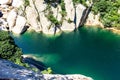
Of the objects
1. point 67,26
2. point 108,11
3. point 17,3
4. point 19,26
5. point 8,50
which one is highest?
point 17,3

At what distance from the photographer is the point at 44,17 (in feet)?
199

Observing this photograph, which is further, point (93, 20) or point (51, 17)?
point (93, 20)

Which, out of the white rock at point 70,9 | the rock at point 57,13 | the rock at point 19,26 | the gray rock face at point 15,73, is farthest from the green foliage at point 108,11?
the gray rock face at point 15,73

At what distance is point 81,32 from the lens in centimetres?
5866

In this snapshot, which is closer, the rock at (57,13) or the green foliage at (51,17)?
the green foliage at (51,17)

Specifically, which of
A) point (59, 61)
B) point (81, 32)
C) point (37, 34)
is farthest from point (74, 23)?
point (59, 61)

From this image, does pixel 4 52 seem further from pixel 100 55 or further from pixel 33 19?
pixel 33 19

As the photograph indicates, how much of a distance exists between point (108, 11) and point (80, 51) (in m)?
14.6

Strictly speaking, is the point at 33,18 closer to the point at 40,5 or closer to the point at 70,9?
the point at 40,5

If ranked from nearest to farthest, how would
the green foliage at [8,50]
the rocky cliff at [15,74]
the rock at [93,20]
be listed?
the rocky cliff at [15,74]
the green foliage at [8,50]
the rock at [93,20]

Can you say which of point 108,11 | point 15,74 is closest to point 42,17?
point 108,11

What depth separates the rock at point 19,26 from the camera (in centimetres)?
5972

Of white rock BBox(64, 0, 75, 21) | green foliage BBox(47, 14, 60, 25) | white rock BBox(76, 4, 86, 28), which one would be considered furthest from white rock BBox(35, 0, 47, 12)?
white rock BBox(76, 4, 86, 28)

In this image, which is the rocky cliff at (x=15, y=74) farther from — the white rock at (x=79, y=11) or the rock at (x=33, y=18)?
the white rock at (x=79, y=11)
